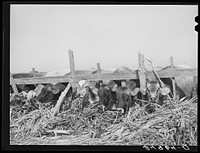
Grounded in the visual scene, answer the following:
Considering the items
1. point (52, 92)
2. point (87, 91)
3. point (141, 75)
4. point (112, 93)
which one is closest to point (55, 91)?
point (52, 92)

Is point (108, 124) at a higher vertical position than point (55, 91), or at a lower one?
lower

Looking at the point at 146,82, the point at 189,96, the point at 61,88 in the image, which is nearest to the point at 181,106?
the point at 189,96

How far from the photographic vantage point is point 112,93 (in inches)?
48.5

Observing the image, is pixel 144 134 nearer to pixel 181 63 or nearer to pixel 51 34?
pixel 181 63

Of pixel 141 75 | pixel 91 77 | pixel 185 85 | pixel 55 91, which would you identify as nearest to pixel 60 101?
pixel 55 91

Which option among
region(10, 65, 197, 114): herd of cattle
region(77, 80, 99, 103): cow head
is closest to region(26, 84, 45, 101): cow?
region(10, 65, 197, 114): herd of cattle

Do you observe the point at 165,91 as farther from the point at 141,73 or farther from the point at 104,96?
the point at 104,96

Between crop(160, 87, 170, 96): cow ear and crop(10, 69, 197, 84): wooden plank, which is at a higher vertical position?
crop(10, 69, 197, 84): wooden plank

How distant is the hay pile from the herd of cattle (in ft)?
0.08

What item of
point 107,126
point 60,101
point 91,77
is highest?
point 91,77

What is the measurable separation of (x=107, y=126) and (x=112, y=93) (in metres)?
0.14

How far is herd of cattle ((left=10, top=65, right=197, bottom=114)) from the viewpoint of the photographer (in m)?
1.23

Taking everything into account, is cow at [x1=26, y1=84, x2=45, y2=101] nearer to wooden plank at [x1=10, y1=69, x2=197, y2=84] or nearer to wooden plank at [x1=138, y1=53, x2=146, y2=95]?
wooden plank at [x1=10, y1=69, x2=197, y2=84]

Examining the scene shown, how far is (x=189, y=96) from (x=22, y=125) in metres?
0.70
